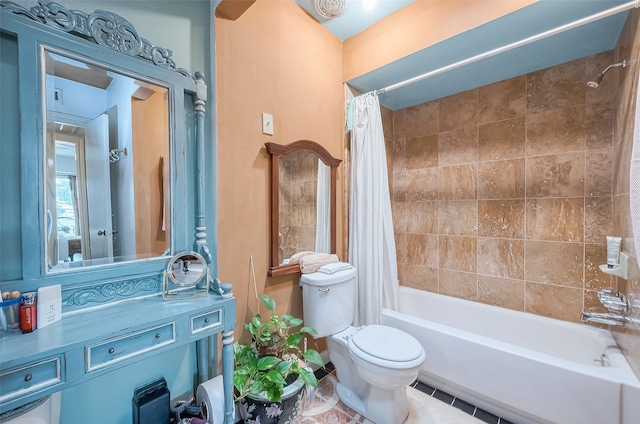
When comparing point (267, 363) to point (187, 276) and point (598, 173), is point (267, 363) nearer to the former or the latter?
point (187, 276)

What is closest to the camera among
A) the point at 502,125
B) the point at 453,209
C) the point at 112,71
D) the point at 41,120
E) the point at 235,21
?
the point at 41,120

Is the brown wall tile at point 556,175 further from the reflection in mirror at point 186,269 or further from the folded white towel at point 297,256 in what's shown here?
the reflection in mirror at point 186,269

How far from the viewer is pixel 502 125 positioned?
205 cm

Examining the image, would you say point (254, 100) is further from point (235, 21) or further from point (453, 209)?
point (453, 209)

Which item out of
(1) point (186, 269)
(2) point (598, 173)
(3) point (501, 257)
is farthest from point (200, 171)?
(2) point (598, 173)

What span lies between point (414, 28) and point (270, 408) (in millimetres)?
2389

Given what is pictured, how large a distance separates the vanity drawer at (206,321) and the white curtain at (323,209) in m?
0.92

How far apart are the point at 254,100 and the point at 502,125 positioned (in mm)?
1956

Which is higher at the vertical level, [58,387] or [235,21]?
[235,21]

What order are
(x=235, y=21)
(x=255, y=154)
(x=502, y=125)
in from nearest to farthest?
(x=235, y=21) < (x=255, y=154) < (x=502, y=125)

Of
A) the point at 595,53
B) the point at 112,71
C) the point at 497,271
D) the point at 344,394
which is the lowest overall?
the point at 344,394

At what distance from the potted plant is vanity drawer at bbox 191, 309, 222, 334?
36 centimetres

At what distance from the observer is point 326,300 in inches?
64.5

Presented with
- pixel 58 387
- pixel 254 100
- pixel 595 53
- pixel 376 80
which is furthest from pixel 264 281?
pixel 595 53
